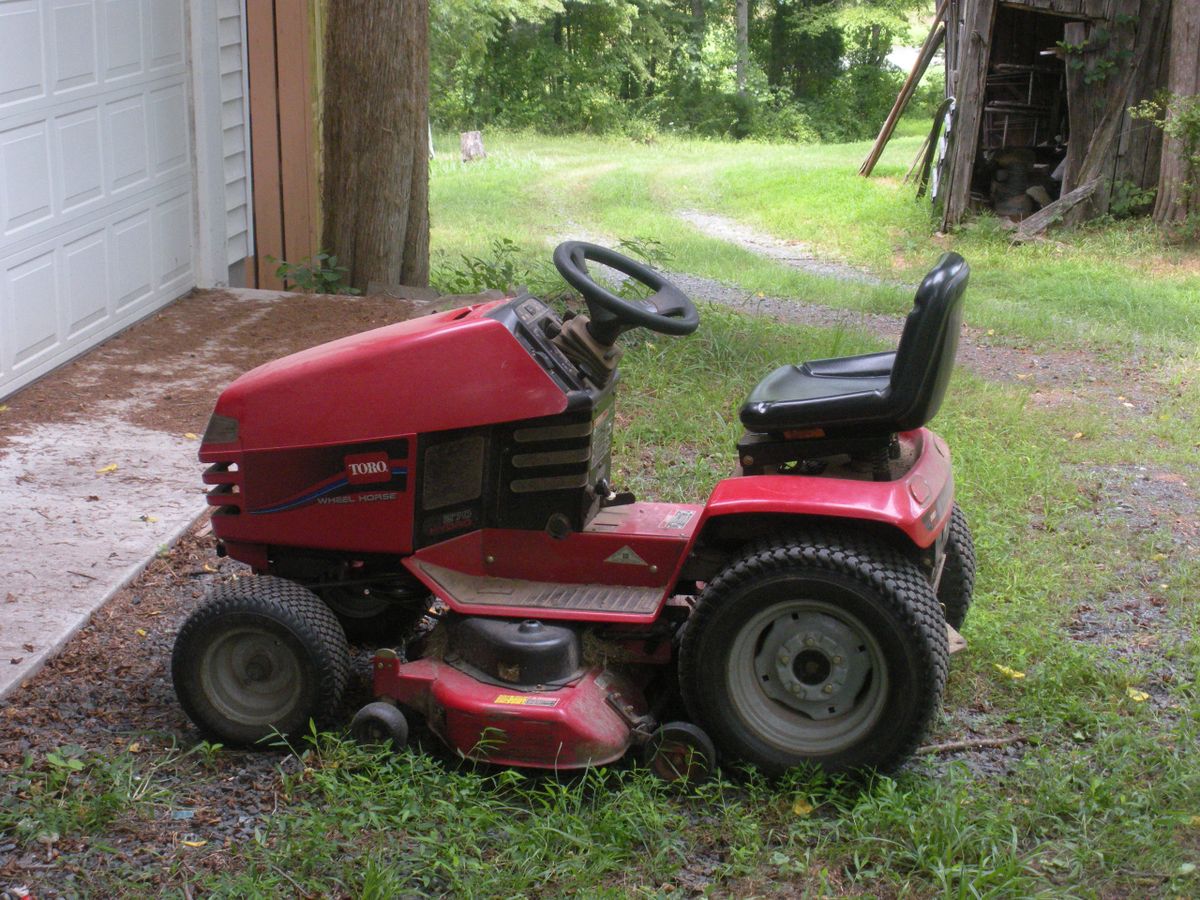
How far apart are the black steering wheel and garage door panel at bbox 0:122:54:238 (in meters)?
3.78

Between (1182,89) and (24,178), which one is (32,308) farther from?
(1182,89)

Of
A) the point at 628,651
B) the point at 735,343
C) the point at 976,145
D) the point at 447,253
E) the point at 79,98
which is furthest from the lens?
the point at 976,145

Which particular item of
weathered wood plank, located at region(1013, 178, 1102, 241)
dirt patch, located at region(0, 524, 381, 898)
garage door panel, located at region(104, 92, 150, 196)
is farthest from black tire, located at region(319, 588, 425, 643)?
weathered wood plank, located at region(1013, 178, 1102, 241)

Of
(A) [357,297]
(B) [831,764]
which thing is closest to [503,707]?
(B) [831,764]

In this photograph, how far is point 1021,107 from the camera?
589 inches

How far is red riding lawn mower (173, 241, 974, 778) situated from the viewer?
10.7 ft

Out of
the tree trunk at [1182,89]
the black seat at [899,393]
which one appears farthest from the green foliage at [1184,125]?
the black seat at [899,393]

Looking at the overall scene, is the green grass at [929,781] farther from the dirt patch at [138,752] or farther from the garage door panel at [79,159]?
the garage door panel at [79,159]

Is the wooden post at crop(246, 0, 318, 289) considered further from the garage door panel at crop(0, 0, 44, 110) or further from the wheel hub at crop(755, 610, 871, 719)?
the wheel hub at crop(755, 610, 871, 719)

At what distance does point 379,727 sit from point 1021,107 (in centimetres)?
1373

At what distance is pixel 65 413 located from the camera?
19.9 ft

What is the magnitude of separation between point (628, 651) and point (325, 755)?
88 cm

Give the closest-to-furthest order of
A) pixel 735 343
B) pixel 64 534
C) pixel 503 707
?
pixel 503 707 → pixel 64 534 → pixel 735 343

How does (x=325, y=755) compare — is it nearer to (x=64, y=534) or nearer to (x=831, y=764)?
(x=831, y=764)
